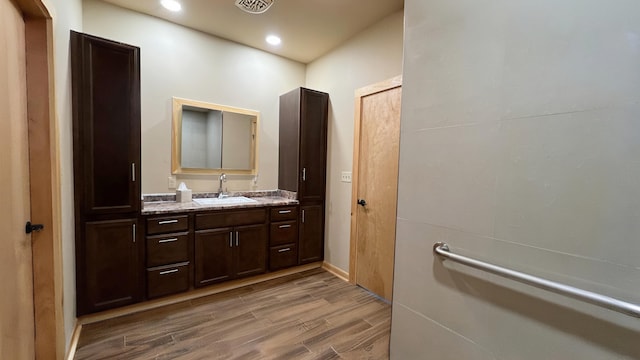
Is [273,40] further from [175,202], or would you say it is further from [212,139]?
[175,202]

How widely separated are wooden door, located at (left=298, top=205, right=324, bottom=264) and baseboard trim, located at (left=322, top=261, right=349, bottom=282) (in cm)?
12

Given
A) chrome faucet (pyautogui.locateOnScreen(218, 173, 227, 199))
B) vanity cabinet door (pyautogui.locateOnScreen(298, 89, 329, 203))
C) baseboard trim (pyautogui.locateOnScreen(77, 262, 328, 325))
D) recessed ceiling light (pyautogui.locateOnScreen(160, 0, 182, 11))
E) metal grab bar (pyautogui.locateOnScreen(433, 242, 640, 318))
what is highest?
recessed ceiling light (pyautogui.locateOnScreen(160, 0, 182, 11))

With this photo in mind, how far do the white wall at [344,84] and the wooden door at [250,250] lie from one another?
34.0 inches

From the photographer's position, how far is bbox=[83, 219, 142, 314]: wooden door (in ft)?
Result: 6.59

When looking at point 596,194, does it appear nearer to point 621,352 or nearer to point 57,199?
point 621,352

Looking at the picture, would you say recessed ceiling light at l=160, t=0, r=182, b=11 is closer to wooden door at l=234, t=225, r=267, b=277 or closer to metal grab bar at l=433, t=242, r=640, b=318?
wooden door at l=234, t=225, r=267, b=277

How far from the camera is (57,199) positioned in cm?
143

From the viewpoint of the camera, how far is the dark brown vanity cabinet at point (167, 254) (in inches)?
88.7

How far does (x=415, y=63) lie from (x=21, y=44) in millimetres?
1922

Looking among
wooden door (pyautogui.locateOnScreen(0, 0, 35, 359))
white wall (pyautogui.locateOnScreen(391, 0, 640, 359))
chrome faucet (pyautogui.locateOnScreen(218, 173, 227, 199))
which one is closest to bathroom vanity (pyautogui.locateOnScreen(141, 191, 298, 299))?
chrome faucet (pyautogui.locateOnScreen(218, 173, 227, 199))

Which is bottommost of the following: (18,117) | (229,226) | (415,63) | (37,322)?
(37,322)

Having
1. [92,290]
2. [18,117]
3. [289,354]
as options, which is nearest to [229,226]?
[92,290]

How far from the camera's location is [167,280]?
7.63ft

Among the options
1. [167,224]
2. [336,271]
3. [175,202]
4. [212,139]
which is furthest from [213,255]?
[336,271]
